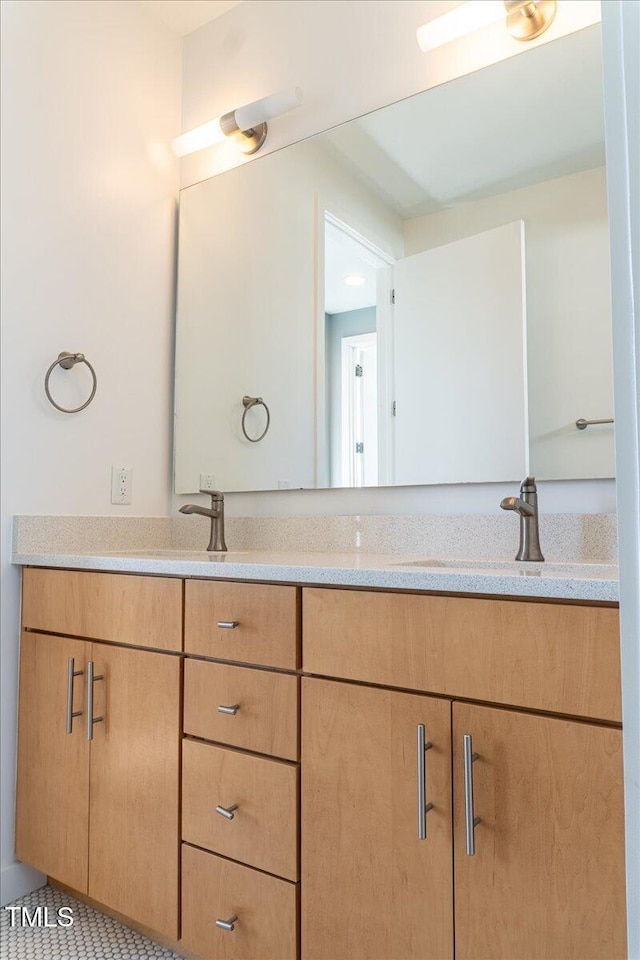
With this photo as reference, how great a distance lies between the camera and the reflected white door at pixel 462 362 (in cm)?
152

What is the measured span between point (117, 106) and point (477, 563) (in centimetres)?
176

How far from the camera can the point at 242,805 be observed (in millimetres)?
1213

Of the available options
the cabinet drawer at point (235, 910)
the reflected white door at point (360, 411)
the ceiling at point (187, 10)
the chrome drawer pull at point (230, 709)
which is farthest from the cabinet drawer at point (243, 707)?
the ceiling at point (187, 10)

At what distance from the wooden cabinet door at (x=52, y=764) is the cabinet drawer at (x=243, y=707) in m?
0.36

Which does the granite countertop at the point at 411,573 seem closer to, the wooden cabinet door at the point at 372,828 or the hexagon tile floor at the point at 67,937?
the wooden cabinet door at the point at 372,828

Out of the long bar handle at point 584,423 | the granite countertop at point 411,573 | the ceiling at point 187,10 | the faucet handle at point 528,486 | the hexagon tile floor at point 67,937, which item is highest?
the ceiling at point 187,10

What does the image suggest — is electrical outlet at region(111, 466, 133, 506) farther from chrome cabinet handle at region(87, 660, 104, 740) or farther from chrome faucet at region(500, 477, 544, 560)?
chrome faucet at region(500, 477, 544, 560)

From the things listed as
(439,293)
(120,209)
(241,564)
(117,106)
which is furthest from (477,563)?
(117,106)

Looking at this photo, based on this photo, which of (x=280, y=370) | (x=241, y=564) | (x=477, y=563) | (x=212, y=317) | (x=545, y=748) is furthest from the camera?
(x=212, y=317)

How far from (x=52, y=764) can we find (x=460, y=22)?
2062mm

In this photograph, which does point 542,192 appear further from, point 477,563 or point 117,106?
point 117,106

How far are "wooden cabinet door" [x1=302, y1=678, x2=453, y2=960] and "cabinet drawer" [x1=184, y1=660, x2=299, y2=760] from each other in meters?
0.04

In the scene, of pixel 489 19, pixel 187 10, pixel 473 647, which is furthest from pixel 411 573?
pixel 187 10

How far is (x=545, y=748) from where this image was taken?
91cm
